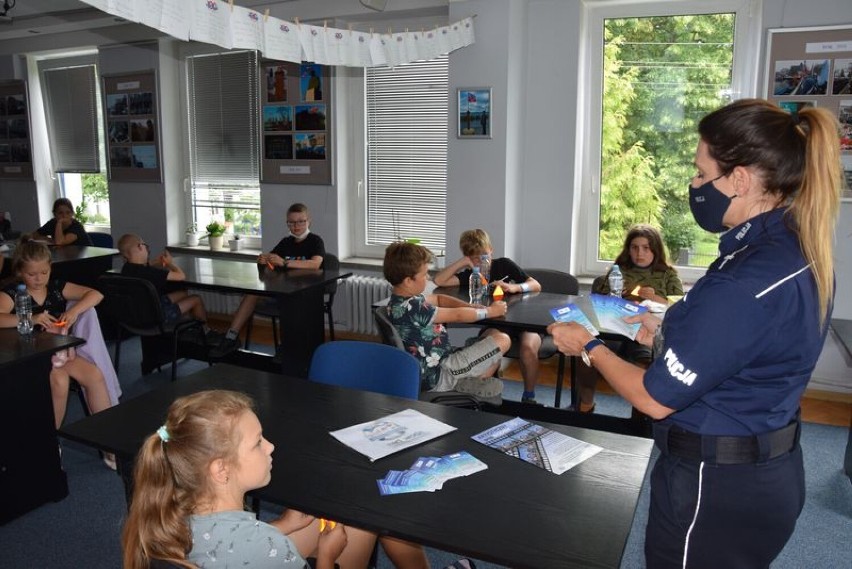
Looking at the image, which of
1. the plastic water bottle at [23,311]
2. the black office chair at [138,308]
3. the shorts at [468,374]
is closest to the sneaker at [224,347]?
the black office chair at [138,308]

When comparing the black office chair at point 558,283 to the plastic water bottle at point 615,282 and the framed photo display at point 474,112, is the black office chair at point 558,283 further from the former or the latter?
the framed photo display at point 474,112

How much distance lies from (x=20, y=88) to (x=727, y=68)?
23.9 ft

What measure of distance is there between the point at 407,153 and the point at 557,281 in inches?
79.7

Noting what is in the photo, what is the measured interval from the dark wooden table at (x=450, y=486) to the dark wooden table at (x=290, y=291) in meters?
2.19

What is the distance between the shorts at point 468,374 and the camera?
3.26 m

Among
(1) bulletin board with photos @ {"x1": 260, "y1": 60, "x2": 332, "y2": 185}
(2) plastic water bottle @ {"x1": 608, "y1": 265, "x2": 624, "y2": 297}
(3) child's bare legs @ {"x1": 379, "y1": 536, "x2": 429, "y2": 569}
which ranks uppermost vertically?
(1) bulletin board with photos @ {"x1": 260, "y1": 60, "x2": 332, "y2": 185}

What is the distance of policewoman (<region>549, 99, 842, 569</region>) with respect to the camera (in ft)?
4.33

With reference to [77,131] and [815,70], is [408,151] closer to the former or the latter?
[815,70]

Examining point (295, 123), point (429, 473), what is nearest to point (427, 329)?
point (429, 473)

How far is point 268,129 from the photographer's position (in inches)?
242

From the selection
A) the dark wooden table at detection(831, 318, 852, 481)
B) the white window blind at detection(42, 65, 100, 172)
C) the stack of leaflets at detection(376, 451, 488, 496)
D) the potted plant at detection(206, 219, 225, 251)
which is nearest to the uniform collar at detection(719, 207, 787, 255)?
the stack of leaflets at detection(376, 451, 488, 496)

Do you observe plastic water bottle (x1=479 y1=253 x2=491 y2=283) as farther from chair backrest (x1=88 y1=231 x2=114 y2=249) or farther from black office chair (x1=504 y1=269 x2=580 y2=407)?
chair backrest (x1=88 y1=231 x2=114 y2=249)

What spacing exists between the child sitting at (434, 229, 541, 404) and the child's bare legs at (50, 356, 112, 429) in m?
2.02

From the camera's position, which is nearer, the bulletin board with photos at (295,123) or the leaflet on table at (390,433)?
the leaflet on table at (390,433)
